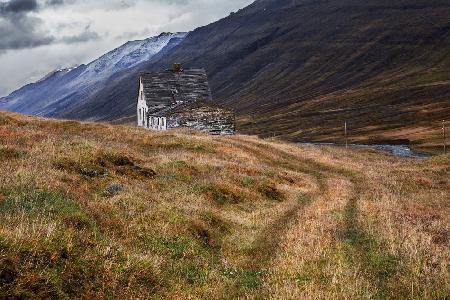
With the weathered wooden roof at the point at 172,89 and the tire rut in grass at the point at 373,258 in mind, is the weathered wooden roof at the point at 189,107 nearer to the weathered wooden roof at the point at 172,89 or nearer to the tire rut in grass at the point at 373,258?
the weathered wooden roof at the point at 172,89

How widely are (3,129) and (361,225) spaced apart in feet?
69.0

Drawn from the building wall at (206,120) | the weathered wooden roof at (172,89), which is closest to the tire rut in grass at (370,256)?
the building wall at (206,120)

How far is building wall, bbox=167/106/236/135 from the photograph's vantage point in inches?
2877

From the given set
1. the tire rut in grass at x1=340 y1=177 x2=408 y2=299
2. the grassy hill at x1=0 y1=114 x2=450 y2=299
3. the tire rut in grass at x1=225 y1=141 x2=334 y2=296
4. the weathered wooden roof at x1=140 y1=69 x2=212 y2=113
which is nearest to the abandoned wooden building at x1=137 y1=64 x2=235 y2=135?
the weathered wooden roof at x1=140 y1=69 x2=212 y2=113

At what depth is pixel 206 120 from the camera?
73812mm

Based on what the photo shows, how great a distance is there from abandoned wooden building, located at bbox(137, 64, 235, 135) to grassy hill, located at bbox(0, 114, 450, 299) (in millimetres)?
45276

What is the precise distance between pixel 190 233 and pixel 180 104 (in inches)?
2445

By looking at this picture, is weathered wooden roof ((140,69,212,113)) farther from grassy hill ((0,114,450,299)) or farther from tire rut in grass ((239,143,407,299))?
tire rut in grass ((239,143,407,299))

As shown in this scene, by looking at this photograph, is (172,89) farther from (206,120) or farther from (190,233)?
(190,233)

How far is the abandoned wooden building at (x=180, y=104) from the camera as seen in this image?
241ft

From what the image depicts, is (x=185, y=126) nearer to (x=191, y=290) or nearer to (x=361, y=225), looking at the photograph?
(x=361, y=225)

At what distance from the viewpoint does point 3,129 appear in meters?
28.6

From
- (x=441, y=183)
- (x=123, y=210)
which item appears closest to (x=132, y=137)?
(x=441, y=183)

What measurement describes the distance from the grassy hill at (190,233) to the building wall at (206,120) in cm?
4491
